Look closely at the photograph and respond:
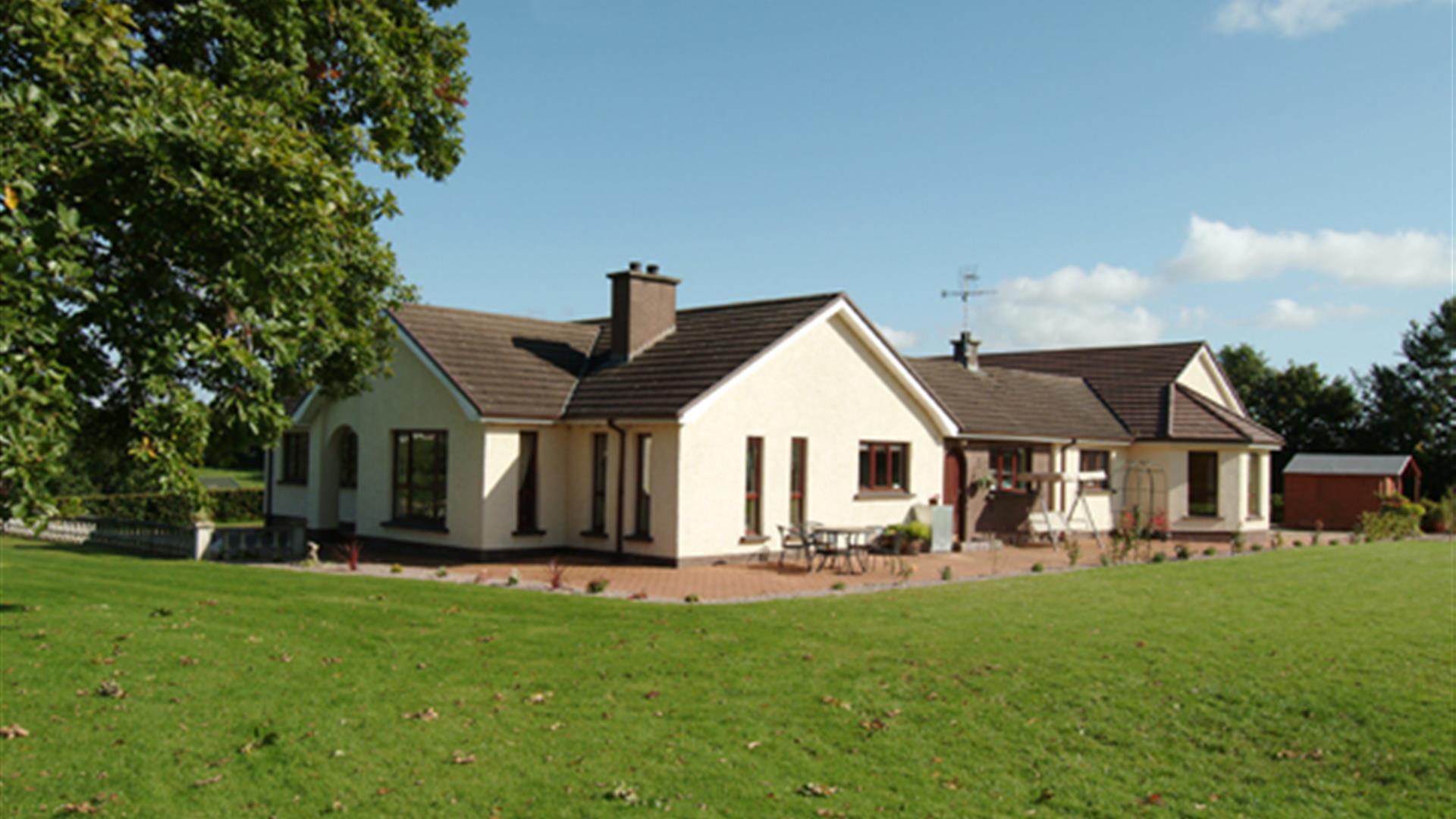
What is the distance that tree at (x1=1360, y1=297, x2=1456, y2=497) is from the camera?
48500 millimetres

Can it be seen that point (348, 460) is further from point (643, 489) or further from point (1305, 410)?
point (1305, 410)

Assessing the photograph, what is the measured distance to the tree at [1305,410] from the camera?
51.9 metres

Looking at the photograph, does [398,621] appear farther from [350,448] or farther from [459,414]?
[350,448]

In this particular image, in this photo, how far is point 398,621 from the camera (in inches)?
578

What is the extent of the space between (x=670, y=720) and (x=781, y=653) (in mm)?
2946

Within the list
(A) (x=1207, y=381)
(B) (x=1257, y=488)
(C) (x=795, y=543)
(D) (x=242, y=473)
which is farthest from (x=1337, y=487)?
(D) (x=242, y=473)

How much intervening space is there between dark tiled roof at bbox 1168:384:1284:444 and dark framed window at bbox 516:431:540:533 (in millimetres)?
20828

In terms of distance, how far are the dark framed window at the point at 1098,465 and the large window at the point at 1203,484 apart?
2.39 meters

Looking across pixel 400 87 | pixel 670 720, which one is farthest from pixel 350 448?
pixel 670 720

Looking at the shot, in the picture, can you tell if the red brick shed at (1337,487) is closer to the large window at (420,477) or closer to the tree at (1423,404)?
the tree at (1423,404)

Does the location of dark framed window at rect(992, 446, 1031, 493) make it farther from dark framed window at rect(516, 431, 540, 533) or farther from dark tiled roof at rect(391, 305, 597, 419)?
dark framed window at rect(516, 431, 540, 533)

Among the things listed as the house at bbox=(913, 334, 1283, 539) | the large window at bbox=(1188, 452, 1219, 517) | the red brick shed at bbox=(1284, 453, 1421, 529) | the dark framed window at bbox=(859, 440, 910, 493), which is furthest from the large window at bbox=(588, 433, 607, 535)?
the red brick shed at bbox=(1284, 453, 1421, 529)

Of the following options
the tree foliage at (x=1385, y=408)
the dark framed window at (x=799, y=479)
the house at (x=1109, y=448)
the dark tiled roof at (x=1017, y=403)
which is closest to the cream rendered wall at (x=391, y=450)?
the dark framed window at (x=799, y=479)

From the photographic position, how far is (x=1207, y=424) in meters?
34.9
